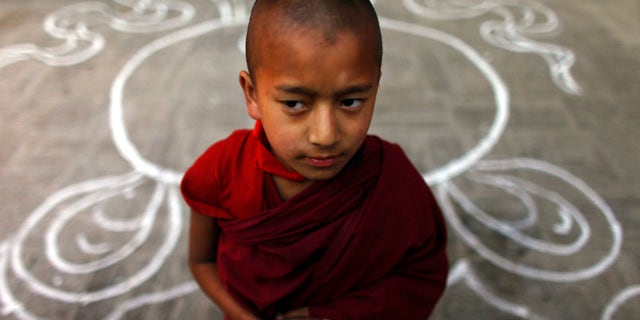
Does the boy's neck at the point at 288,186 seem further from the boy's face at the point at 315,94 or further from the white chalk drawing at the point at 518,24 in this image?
the white chalk drawing at the point at 518,24

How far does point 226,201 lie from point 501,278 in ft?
2.61

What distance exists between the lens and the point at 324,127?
560mm

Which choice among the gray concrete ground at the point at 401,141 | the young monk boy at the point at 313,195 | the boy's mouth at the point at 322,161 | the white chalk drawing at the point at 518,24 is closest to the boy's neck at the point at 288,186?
the young monk boy at the point at 313,195

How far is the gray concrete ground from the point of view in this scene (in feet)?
3.86

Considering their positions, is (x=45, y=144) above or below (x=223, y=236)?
below

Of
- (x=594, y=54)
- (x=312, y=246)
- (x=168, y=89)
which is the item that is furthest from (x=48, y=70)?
(x=594, y=54)

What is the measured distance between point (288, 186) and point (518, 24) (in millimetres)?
1763

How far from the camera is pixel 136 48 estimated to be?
6.26 ft

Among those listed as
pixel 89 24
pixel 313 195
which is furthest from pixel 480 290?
pixel 89 24

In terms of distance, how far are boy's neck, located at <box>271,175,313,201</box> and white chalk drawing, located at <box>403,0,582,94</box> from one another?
1435 mm

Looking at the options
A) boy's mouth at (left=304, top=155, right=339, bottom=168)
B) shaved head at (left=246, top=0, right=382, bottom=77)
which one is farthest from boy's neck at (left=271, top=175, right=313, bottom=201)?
shaved head at (left=246, top=0, right=382, bottom=77)

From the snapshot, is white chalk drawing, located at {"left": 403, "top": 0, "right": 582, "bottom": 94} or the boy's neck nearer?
the boy's neck

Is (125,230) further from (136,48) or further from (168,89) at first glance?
(136,48)

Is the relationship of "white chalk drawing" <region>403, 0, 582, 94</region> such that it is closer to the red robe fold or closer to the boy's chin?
the red robe fold
